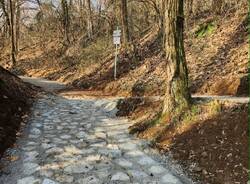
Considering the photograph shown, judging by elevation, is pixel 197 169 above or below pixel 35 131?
below

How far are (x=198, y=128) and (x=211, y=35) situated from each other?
9.33 m

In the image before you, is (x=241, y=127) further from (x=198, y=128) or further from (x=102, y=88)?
(x=102, y=88)

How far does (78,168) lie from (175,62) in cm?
284

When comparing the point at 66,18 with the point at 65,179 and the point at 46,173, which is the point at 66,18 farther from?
the point at 65,179

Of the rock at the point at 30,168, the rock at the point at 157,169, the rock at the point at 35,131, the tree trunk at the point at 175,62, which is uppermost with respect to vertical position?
the tree trunk at the point at 175,62

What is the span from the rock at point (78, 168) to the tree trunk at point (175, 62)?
7.20 ft

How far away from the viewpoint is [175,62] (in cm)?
671

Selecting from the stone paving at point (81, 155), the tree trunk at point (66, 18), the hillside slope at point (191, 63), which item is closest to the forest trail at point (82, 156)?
the stone paving at point (81, 155)

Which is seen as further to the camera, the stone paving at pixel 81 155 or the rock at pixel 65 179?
the stone paving at pixel 81 155

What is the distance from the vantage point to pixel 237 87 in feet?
31.2

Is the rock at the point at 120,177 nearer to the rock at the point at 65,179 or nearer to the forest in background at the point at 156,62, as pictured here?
the rock at the point at 65,179

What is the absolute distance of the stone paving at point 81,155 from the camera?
4.84 metres

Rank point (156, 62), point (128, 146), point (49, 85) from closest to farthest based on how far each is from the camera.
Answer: point (128, 146) < point (156, 62) < point (49, 85)

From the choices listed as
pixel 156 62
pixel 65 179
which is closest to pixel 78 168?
pixel 65 179
